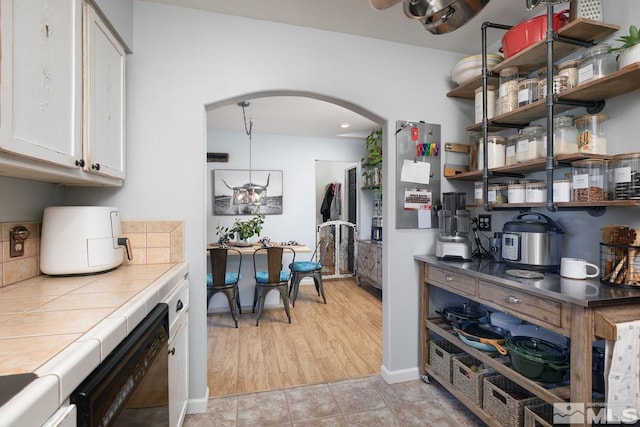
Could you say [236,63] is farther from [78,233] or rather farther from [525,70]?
[525,70]

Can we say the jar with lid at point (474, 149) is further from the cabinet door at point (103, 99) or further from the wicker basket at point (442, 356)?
the cabinet door at point (103, 99)

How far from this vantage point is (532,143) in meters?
1.71

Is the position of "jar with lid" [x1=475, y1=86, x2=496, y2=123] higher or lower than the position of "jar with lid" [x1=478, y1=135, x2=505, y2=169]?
higher

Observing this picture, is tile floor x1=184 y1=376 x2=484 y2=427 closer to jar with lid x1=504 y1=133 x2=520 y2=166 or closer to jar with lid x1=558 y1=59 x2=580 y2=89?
jar with lid x1=504 y1=133 x2=520 y2=166

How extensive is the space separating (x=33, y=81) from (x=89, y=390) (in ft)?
3.21

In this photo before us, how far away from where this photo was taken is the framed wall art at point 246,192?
4.59 m

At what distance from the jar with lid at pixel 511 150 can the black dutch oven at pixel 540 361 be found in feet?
3.41

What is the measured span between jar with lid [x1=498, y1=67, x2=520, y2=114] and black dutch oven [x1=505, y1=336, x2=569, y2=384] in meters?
1.34

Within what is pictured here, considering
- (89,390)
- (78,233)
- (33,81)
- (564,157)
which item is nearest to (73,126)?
(33,81)

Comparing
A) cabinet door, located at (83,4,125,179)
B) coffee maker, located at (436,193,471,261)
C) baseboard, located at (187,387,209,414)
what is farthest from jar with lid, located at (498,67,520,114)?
baseboard, located at (187,387,209,414)

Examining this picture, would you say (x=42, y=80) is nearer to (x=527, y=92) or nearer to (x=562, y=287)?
(x=562, y=287)

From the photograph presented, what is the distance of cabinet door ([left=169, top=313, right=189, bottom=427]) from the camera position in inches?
55.7

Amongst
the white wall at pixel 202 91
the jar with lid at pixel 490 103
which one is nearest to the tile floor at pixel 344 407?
the white wall at pixel 202 91

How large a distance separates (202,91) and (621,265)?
2.34m
